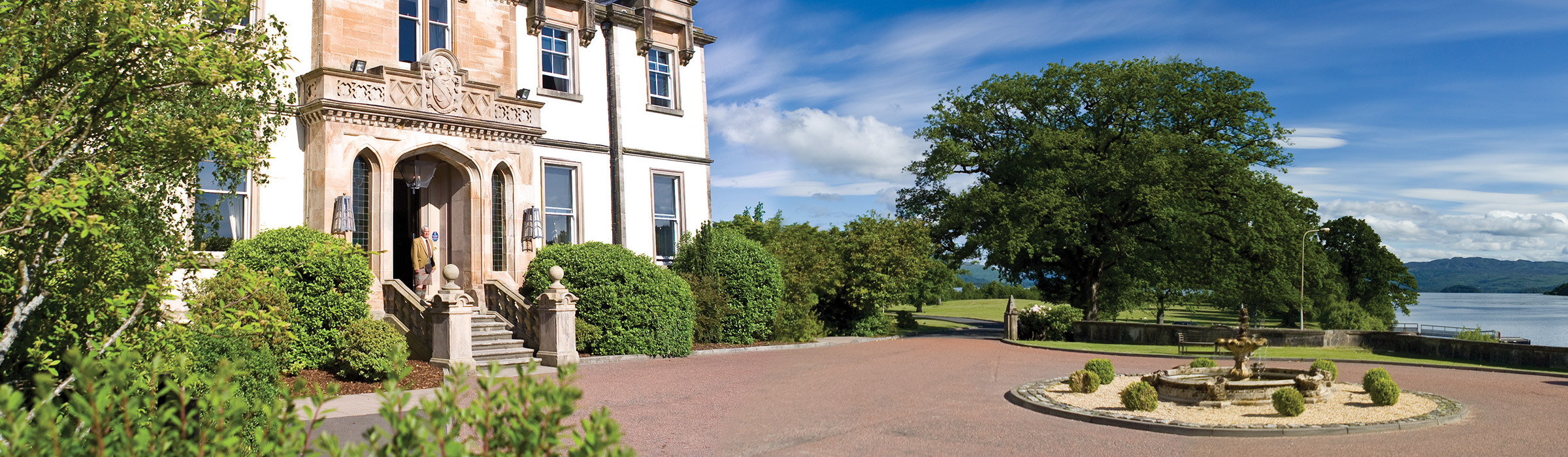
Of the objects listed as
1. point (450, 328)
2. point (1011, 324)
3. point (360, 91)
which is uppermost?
point (360, 91)

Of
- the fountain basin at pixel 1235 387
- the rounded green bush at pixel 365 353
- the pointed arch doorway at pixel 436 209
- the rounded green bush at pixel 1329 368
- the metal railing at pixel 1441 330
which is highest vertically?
the pointed arch doorway at pixel 436 209

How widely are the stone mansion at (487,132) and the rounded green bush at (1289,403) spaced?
16.0 m

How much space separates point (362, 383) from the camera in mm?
16000

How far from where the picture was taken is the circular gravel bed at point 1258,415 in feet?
38.2

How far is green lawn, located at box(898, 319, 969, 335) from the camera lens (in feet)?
127

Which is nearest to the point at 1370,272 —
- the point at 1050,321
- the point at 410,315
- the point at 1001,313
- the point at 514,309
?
the point at 1001,313

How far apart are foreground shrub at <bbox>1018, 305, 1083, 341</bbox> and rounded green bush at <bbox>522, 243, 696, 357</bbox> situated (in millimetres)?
15676

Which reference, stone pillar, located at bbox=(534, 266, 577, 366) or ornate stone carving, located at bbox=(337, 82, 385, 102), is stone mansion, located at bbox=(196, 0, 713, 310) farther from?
stone pillar, located at bbox=(534, 266, 577, 366)

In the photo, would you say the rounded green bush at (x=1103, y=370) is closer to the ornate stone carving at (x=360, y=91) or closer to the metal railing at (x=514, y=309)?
the metal railing at (x=514, y=309)

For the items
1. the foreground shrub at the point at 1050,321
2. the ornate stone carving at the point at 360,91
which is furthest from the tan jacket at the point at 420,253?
the foreground shrub at the point at 1050,321

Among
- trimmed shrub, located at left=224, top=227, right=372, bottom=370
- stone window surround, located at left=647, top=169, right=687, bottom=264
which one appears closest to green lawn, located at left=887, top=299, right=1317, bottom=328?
stone window surround, located at left=647, top=169, right=687, bottom=264

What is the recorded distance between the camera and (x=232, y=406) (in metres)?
3.29

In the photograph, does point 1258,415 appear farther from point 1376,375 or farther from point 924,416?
point 924,416

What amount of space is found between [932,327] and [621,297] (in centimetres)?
2501
